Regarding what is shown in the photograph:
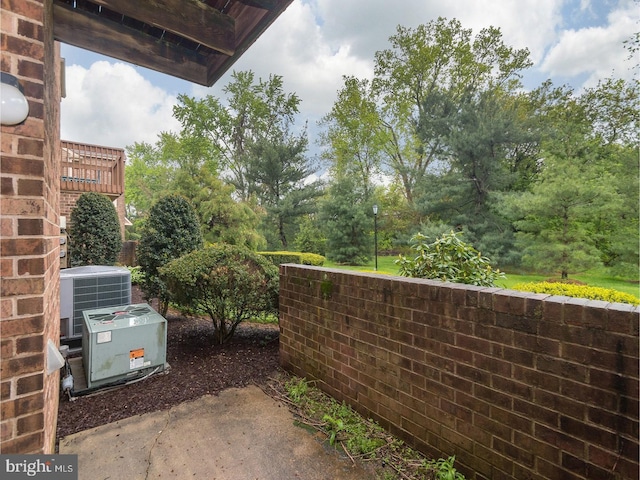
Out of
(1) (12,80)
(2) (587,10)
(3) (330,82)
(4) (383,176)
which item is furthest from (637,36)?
(1) (12,80)

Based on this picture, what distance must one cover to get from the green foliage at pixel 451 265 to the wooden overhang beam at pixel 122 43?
2854mm

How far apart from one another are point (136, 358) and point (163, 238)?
10.5 ft

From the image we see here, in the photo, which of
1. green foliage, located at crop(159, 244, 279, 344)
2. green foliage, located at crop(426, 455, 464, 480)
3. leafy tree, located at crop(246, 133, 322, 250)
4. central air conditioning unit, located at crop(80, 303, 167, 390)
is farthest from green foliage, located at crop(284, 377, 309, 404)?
leafy tree, located at crop(246, 133, 322, 250)

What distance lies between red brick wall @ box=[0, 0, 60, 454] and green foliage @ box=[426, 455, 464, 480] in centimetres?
206

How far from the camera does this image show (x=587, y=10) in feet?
19.1

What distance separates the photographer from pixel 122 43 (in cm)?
242

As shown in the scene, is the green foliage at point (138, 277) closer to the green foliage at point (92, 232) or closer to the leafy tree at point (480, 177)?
the green foliage at point (92, 232)

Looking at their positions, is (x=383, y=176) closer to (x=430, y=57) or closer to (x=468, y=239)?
(x=430, y=57)

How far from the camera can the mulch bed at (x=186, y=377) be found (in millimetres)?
2553

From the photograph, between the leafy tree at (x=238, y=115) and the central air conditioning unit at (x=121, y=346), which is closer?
the central air conditioning unit at (x=121, y=346)

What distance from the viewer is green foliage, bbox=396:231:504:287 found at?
2.96 meters

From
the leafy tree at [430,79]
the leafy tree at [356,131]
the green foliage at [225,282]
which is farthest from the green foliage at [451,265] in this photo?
the leafy tree at [356,131]

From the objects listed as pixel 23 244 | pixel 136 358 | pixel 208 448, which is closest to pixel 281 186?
pixel 136 358

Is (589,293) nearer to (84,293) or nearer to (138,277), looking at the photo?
(84,293)
